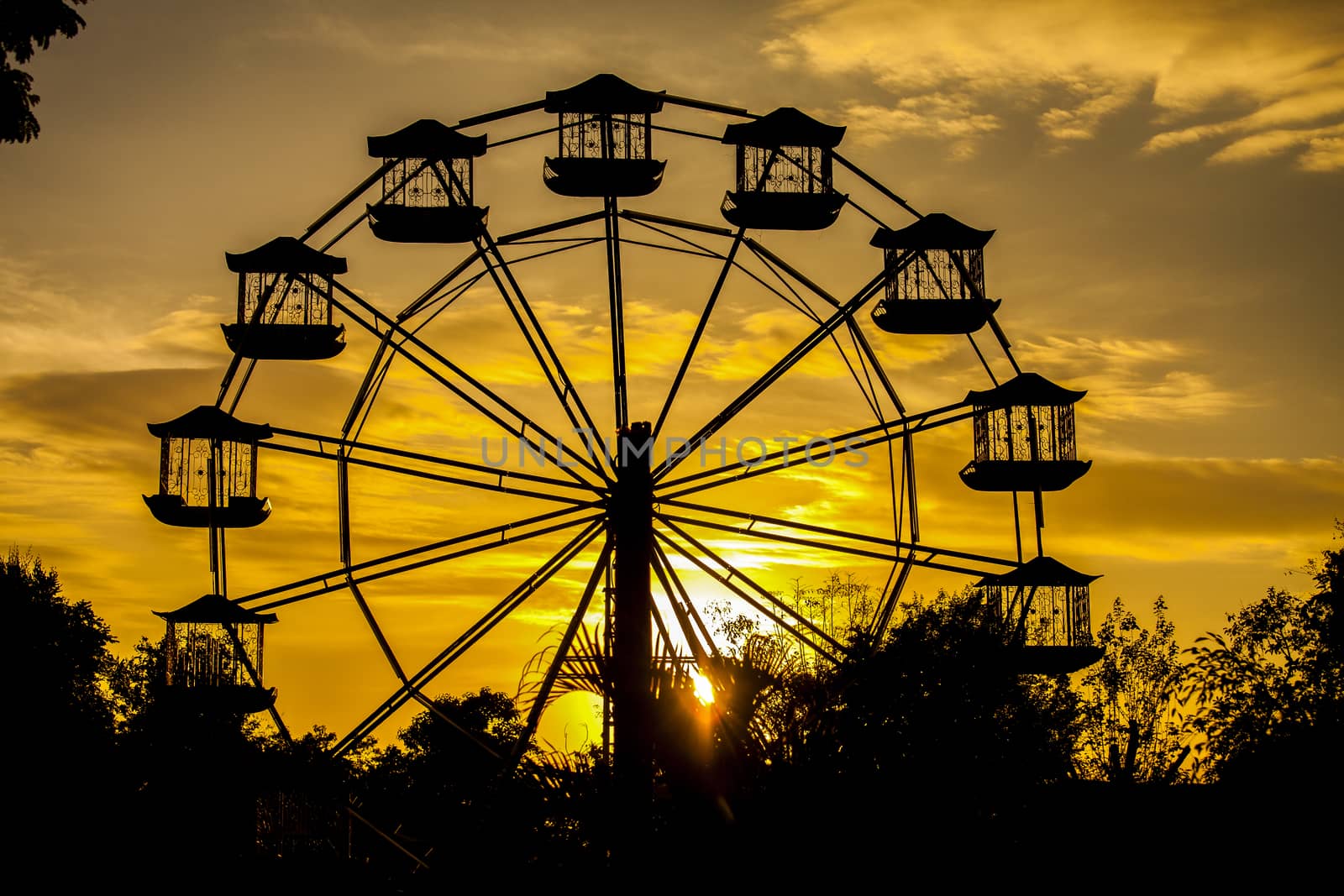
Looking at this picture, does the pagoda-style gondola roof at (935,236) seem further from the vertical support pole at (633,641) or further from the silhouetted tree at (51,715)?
the silhouetted tree at (51,715)

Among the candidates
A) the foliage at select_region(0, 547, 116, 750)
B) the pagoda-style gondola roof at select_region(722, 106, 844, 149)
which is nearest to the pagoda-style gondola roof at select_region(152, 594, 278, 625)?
the pagoda-style gondola roof at select_region(722, 106, 844, 149)

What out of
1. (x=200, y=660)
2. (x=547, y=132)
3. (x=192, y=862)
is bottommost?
(x=192, y=862)

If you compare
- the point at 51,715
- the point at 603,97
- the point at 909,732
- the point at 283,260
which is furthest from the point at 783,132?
the point at 51,715

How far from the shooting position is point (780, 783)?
31.4 ft

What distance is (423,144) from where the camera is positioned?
877 inches

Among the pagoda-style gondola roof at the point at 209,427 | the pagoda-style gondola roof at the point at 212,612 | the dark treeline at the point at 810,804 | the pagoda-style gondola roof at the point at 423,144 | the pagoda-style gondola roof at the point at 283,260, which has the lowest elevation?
the dark treeline at the point at 810,804

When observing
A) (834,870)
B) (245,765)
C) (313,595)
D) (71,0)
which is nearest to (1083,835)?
(834,870)

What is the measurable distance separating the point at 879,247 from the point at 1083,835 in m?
13.9

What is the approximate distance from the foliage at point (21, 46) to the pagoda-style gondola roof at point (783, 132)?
31.6 ft

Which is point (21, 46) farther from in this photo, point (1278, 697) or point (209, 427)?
point (1278, 697)

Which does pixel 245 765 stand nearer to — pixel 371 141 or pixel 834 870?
pixel 371 141

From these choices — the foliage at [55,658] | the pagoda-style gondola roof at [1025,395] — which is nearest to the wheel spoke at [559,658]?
the pagoda-style gondola roof at [1025,395]

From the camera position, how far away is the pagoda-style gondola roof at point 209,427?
21391 mm

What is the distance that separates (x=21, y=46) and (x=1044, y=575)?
1660 cm
